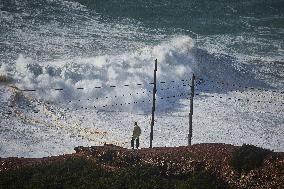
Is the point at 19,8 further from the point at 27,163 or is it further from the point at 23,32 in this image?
the point at 27,163

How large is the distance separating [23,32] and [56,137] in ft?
78.3

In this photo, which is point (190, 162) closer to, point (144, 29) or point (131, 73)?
point (131, 73)

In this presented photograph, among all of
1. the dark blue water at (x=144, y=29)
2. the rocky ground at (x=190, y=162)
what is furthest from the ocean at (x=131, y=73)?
the rocky ground at (x=190, y=162)

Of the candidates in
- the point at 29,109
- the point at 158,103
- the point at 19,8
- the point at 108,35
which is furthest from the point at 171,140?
the point at 19,8

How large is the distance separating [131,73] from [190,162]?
20589 millimetres

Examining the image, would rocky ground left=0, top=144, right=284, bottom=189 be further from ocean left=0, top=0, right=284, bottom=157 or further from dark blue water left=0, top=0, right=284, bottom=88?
dark blue water left=0, top=0, right=284, bottom=88

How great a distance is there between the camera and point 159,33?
166 feet

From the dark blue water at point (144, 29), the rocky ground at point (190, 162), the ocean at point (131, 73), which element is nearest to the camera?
the rocky ground at point (190, 162)

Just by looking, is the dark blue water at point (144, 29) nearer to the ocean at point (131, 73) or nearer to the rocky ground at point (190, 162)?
the ocean at point (131, 73)

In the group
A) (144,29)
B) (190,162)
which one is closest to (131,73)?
(144,29)

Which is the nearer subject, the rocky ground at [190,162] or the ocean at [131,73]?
the rocky ground at [190,162]

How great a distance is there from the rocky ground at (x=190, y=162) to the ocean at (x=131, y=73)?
18.7 ft

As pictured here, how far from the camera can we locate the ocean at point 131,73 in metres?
25.5

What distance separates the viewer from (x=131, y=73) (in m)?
35.3
